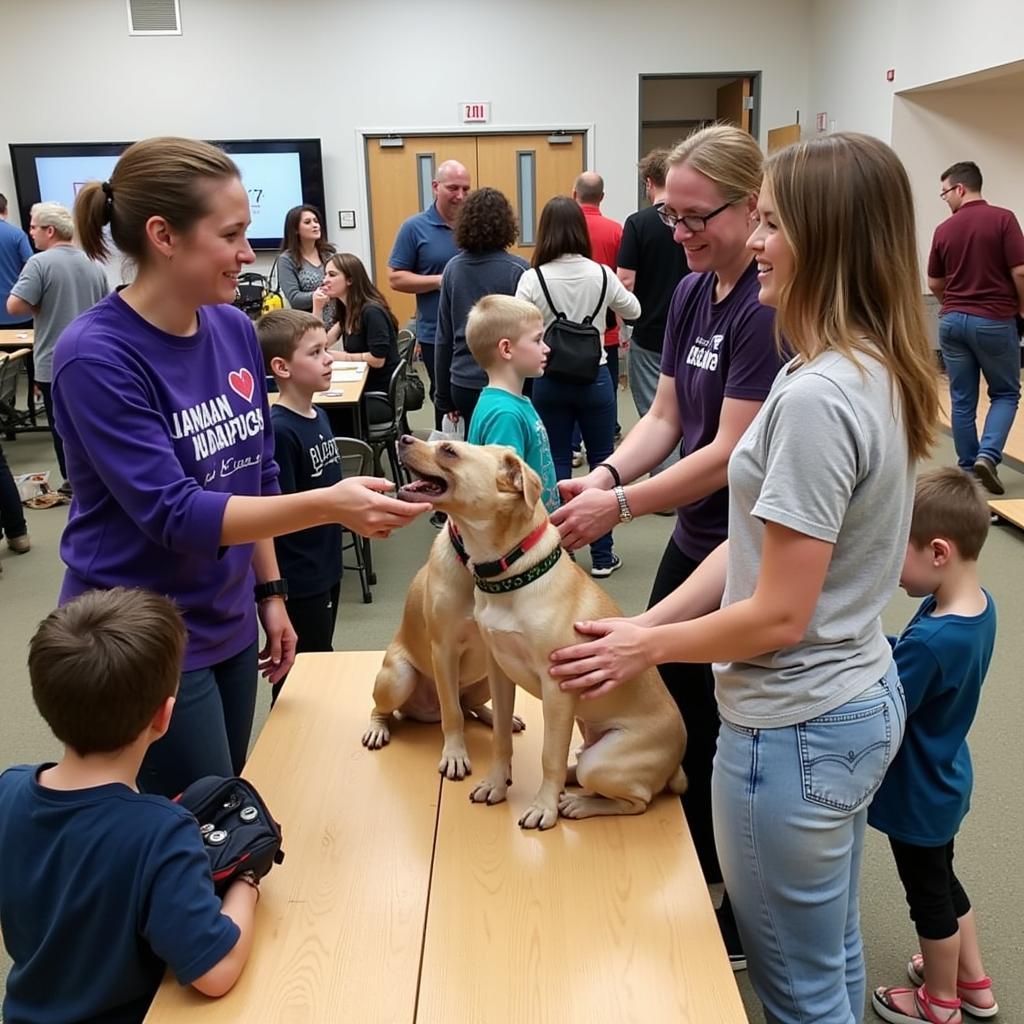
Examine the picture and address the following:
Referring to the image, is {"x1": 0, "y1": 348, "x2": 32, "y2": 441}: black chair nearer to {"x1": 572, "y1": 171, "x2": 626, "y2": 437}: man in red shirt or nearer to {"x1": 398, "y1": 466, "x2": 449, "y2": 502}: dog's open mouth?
{"x1": 572, "y1": 171, "x2": 626, "y2": 437}: man in red shirt

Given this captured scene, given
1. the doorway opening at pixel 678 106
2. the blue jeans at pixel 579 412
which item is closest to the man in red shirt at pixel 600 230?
the blue jeans at pixel 579 412

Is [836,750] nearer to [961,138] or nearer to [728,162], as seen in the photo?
[728,162]

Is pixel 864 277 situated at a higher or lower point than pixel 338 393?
higher

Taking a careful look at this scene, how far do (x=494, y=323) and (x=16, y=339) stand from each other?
230 inches

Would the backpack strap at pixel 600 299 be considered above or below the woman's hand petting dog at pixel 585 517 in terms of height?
above

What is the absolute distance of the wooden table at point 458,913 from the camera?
1.38 m

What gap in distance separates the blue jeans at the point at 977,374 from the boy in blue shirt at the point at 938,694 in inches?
167

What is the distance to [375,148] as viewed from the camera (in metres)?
10.0

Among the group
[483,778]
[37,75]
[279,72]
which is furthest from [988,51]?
[37,75]

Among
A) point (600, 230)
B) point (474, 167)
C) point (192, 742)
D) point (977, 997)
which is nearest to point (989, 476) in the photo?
point (600, 230)

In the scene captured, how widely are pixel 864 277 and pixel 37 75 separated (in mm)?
10658

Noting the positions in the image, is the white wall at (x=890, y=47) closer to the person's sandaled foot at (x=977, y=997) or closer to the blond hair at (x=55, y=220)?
the blond hair at (x=55, y=220)

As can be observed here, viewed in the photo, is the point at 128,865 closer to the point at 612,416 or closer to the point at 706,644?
the point at 706,644

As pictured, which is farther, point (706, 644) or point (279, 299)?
point (279, 299)
